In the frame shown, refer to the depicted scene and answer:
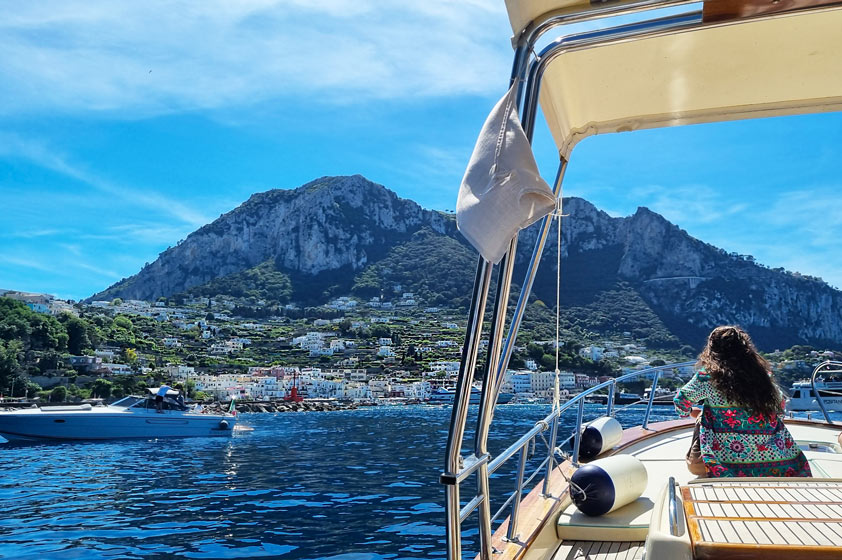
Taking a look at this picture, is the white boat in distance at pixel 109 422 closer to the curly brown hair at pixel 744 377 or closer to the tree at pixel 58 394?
the tree at pixel 58 394

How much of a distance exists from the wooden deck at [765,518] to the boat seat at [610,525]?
34.9 inches

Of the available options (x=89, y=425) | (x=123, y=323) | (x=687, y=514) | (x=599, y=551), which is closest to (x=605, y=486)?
(x=599, y=551)

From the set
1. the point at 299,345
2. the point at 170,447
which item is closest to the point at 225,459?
the point at 170,447

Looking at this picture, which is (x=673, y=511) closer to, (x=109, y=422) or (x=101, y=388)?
(x=109, y=422)

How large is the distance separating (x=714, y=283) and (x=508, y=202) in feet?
378

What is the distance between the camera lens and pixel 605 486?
2943mm

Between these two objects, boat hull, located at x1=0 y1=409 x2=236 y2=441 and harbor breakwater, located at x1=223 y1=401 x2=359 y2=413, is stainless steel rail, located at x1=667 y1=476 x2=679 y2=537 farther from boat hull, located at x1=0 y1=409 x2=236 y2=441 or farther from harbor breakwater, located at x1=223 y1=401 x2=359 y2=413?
harbor breakwater, located at x1=223 y1=401 x2=359 y2=413

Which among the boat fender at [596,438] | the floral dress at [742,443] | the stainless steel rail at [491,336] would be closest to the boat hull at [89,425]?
the boat fender at [596,438]

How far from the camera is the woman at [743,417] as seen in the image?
2688 mm

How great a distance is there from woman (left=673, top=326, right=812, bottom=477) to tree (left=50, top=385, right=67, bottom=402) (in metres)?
58.0

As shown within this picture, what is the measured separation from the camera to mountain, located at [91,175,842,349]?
330 ft

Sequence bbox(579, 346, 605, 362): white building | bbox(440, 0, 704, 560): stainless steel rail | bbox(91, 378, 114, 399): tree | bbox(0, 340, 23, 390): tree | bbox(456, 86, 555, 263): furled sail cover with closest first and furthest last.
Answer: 1. bbox(456, 86, 555, 263): furled sail cover
2. bbox(440, 0, 704, 560): stainless steel rail
3. bbox(0, 340, 23, 390): tree
4. bbox(91, 378, 114, 399): tree
5. bbox(579, 346, 605, 362): white building

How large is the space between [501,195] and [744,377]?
1.75 m

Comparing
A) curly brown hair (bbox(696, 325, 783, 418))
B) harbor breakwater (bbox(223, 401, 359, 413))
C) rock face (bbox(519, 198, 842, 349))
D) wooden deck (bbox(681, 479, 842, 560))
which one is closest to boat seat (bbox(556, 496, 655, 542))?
curly brown hair (bbox(696, 325, 783, 418))
